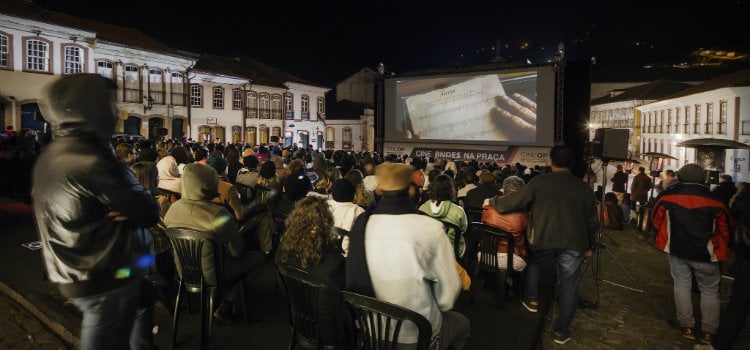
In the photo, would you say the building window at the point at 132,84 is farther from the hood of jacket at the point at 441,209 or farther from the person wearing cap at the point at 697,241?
the person wearing cap at the point at 697,241

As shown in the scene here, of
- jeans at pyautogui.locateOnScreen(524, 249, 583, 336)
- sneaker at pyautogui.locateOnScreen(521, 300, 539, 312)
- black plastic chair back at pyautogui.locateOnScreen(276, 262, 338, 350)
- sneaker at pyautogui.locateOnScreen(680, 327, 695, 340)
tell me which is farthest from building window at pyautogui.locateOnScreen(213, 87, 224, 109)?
Result: sneaker at pyautogui.locateOnScreen(680, 327, 695, 340)

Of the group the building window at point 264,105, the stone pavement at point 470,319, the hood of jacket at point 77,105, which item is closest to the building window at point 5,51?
the building window at point 264,105

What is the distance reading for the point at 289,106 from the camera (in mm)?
35250

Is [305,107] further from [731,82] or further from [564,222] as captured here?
[564,222]

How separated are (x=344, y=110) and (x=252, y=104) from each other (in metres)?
13.6

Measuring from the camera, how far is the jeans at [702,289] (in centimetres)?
408

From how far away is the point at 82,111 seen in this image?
6.84 feet

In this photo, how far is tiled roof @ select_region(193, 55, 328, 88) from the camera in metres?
29.0

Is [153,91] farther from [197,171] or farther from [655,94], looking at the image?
[655,94]

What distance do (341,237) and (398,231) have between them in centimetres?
192

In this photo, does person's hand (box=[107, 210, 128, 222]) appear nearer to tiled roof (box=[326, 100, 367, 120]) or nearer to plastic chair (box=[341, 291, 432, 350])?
plastic chair (box=[341, 291, 432, 350])

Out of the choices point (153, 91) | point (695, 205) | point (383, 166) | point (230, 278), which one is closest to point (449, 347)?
point (383, 166)

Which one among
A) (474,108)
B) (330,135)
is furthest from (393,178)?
(330,135)

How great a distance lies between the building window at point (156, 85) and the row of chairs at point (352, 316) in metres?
25.6
